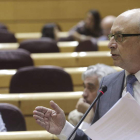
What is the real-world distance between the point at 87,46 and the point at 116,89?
1607mm

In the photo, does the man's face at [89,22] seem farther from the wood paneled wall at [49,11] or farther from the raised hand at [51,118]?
the raised hand at [51,118]

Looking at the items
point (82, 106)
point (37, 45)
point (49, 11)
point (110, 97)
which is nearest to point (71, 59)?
point (37, 45)

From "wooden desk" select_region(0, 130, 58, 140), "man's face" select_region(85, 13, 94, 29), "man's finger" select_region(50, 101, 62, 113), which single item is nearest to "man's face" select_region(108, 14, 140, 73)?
"man's finger" select_region(50, 101, 62, 113)

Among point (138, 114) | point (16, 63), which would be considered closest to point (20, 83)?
point (16, 63)

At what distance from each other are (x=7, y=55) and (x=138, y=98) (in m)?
1.17

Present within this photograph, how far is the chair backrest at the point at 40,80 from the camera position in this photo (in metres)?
1.59

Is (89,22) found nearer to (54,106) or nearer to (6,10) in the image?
(6,10)

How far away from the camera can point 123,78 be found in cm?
83

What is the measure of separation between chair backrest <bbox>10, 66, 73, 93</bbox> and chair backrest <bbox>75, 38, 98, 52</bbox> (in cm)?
78

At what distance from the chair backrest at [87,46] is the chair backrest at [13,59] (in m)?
0.57

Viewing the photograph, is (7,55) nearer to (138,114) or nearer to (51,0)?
(138,114)

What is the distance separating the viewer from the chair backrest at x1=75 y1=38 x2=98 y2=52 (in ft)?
7.86

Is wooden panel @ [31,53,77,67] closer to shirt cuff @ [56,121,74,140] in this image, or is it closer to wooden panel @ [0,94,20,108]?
wooden panel @ [0,94,20,108]

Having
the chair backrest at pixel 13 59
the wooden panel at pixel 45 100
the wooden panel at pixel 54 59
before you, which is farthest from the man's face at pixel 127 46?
the wooden panel at pixel 54 59
